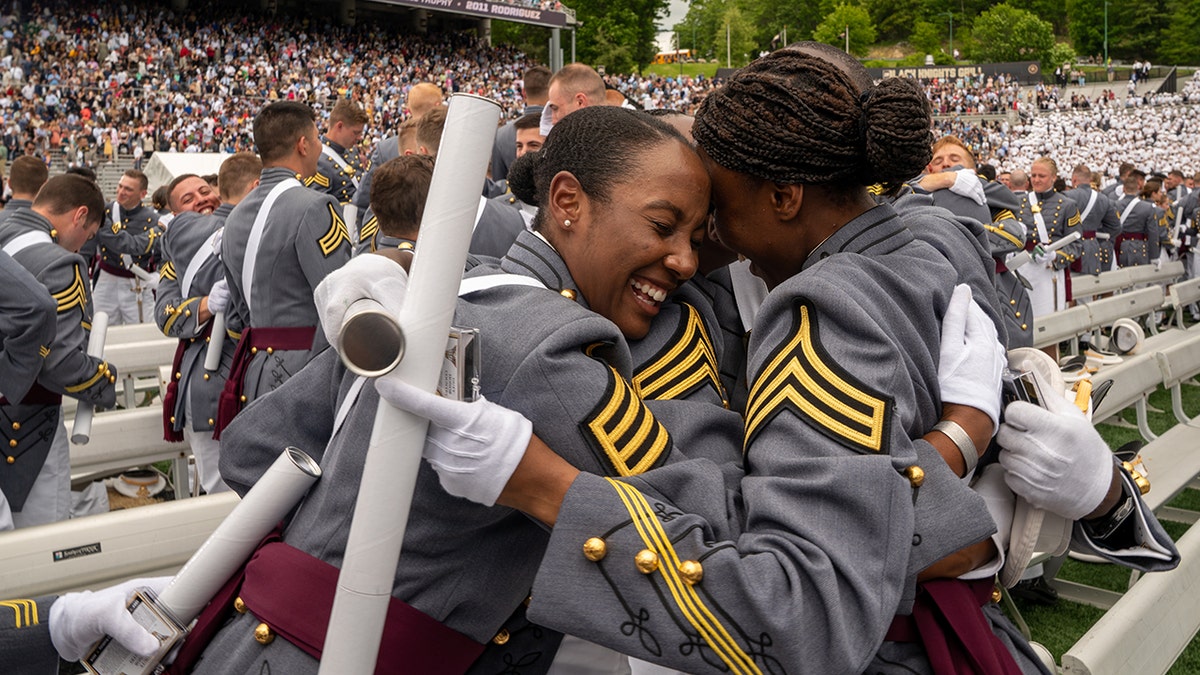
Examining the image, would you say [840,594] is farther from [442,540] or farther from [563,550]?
[442,540]

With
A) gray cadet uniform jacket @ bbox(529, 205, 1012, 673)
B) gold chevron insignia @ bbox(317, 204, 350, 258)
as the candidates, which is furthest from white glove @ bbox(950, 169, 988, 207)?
gray cadet uniform jacket @ bbox(529, 205, 1012, 673)

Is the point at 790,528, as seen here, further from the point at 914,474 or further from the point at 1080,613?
the point at 1080,613

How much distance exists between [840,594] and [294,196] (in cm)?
418

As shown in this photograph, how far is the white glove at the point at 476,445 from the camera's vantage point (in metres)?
1.45

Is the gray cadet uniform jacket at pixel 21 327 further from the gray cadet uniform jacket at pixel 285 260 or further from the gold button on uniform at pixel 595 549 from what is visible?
the gold button on uniform at pixel 595 549

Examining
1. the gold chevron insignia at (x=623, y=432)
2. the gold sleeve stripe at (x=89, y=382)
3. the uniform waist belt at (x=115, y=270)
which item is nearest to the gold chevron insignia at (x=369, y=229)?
the gold sleeve stripe at (x=89, y=382)

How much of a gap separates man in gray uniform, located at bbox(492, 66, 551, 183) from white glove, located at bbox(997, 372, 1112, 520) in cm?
461

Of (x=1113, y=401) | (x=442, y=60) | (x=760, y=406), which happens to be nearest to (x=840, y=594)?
(x=760, y=406)

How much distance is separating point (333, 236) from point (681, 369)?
3.49 m

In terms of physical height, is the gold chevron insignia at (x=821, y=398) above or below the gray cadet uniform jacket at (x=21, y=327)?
above

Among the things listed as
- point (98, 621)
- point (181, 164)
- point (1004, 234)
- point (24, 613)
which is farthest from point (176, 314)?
point (181, 164)

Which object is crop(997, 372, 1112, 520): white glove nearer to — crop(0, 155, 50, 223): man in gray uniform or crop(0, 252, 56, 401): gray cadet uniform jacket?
crop(0, 252, 56, 401): gray cadet uniform jacket

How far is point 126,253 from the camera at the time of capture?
40.8 ft

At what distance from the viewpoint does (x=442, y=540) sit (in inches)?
67.9
